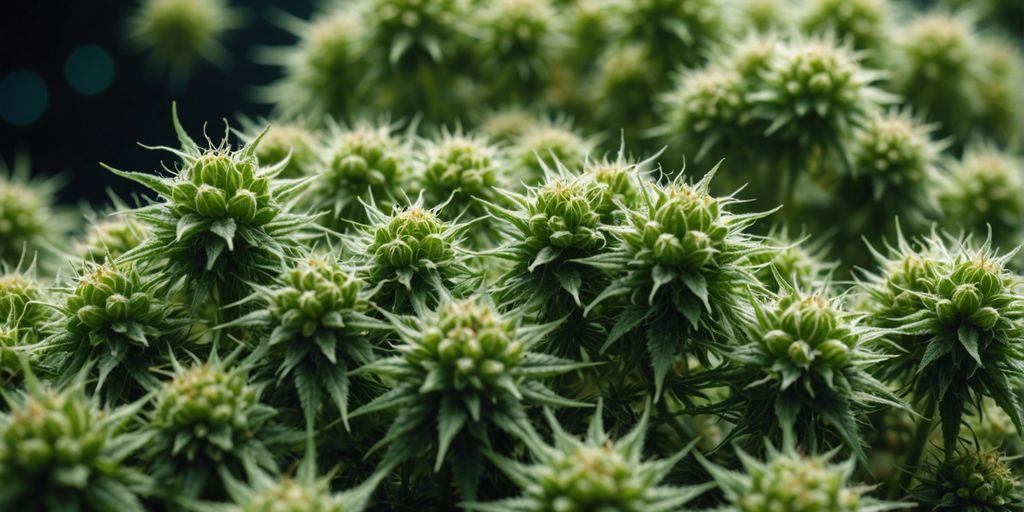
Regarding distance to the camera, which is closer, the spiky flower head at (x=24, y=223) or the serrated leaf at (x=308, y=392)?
the serrated leaf at (x=308, y=392)

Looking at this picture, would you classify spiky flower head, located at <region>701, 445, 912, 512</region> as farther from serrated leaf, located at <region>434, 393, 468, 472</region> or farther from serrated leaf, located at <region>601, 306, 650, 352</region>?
serrated leaf, located at <region>434, 393, 468, 472</region>

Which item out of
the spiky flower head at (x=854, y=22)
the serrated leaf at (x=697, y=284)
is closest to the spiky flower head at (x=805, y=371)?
the serrated leaf at (x=697, y=284)

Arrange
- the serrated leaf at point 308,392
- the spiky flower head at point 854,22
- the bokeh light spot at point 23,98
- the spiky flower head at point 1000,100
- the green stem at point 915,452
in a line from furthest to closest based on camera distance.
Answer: the bokeh light spot at point 23,98
the spiky flower head at point 1000,100
the spiky flower head at point 854,22
the green stem at point 915,452
the serrated leaf at point 308,392

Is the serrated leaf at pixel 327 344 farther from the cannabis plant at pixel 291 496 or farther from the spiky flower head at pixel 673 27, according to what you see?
the spiky flower head at pixel 673 27

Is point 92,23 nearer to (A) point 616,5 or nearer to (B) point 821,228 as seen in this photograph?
(A) point 616,5

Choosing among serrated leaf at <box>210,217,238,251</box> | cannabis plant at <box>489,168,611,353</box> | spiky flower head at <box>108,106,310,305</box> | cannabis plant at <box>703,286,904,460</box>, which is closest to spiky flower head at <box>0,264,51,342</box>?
spiky flower head at <box>108,106,310,305</box>

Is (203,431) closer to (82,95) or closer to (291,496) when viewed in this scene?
(291,496)

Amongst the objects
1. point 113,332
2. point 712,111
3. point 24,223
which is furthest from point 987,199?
point 24,223
